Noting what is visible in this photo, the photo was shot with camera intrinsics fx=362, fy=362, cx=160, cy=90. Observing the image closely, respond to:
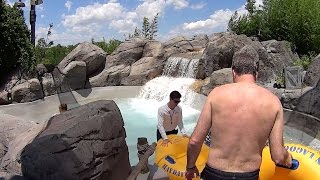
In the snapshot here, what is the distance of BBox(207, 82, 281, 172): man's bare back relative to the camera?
2.32 m

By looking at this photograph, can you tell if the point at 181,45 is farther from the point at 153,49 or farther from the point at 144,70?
the point at 144,70

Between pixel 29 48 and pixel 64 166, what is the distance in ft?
42.0

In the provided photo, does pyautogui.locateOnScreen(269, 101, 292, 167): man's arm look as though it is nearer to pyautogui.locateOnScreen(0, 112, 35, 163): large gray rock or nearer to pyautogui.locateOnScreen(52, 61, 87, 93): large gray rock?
pyautogui.locateOnScreen(0, 112, 35, 163): large gray rock

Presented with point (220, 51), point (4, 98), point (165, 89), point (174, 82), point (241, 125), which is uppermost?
point (241, 125)

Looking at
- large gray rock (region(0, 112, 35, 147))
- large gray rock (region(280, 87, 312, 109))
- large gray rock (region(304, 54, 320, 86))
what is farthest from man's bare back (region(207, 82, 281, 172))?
large gray rock (region(304, 54, 320, 86))

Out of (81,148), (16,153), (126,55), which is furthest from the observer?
(126,55)

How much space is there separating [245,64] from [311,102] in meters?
7.11

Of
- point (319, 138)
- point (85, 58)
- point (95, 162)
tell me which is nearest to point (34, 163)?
point (95, 162)

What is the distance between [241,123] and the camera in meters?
2.32

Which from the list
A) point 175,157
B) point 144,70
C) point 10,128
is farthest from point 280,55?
point 10,128

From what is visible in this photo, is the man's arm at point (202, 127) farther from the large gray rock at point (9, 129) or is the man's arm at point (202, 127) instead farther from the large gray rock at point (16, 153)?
the large gray rock at point (9, 129)

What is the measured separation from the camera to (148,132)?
34.2ft

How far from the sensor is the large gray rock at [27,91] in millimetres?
13539

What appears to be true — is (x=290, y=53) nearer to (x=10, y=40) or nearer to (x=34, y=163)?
(x=10, y=40)
